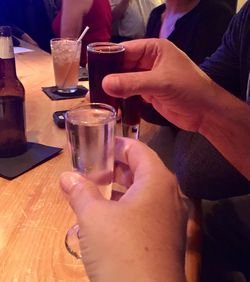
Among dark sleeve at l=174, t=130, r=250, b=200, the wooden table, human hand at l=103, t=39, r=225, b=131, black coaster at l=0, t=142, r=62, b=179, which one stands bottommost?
dark sleeve at l=174, t=130, r=250, b=200

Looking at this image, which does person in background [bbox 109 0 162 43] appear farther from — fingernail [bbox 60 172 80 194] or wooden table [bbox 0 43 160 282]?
fingernail [bbox 60 172 80 194]

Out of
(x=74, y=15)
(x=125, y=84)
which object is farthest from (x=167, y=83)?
(x=74, y=15)

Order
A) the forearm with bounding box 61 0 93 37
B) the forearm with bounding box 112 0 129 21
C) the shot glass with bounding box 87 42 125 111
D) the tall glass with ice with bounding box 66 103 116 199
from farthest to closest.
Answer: the forearm with bounding box 112 0 129 21
the forearm with bounding box 61 0 93 37
the shot glass with bounding box 87 42 125 111
the tall glass with ice with bounding box 66 103 116 199

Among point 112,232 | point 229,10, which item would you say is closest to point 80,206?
point 112,232

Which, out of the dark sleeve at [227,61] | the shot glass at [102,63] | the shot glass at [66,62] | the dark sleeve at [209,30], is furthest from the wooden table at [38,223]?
the dark sleeve at [209,30]

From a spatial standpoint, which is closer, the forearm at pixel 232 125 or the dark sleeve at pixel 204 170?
the forearm at pixel 232 125

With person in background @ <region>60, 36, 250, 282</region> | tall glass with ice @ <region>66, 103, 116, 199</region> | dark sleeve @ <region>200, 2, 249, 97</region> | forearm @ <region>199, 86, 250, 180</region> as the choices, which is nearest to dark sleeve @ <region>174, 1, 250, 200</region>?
dark sleeve @ <region>200, 2, 249, 97</region>

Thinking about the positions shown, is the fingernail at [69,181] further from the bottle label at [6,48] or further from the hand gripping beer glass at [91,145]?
the bottle label at [6,48]
